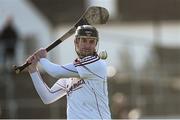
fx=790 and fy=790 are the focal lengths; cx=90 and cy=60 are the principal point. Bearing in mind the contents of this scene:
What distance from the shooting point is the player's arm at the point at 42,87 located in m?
7.09

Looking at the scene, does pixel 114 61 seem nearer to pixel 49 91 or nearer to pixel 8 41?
pixel 8 41

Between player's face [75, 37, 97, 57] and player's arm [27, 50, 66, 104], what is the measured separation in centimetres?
40

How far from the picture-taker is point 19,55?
54.0ft

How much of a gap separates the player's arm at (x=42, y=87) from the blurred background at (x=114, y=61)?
287 inches

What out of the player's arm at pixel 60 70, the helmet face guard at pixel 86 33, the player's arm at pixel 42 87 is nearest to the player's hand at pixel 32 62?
the player's arm at pixel 42 87

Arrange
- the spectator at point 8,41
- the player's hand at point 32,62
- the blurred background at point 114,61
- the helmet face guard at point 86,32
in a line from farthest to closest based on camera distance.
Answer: the blurred background at point 114,61, the spectator at point 8,41, the player's hand at point 32,62, the helmet face guard at point 86,32

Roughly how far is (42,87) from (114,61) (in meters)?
10.4

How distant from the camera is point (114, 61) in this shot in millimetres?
17609

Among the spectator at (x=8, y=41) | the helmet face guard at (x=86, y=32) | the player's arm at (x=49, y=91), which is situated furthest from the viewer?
the spectator at (x=8, y=41)

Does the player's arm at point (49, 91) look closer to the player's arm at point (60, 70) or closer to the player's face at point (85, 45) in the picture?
the player's arm at point (60, 70)

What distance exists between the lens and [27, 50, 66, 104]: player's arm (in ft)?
23.3

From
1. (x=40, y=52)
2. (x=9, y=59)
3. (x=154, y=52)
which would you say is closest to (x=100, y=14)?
(x=40, y=52)

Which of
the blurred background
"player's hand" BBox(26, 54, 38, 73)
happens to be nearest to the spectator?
the blurred background

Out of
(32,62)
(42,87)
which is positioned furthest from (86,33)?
(42,87)
